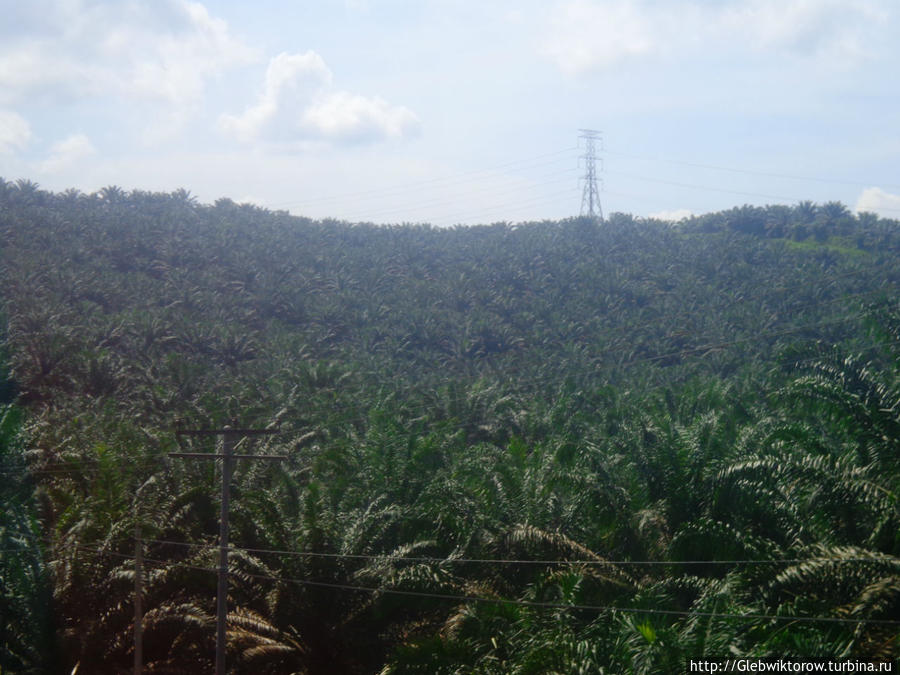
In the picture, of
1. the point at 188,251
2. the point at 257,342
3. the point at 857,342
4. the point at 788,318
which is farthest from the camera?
the point at 188,251

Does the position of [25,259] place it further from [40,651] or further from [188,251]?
[40,651]

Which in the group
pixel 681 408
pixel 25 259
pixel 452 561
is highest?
pixel 25 259

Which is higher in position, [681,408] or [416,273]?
[416,273]

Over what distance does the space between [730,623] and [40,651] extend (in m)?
10.9

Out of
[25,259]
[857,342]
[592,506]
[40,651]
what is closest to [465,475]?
[592,506]

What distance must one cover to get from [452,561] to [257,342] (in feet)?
114

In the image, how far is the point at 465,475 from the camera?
17812 millimetres

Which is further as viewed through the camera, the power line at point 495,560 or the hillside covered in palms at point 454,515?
the power line at point 495,560

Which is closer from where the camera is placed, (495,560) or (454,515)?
(495,560)

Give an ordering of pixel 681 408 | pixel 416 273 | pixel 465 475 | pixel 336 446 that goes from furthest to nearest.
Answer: pixel 416 273 → pixel 681 408 → pixel 336 446 → pixel 465 475

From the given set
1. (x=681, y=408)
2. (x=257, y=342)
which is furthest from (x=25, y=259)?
(x=681, y=408)

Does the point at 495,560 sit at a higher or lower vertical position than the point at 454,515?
lower

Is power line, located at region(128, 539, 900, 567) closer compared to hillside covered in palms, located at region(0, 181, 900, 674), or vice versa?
hillside covered in palms, located at region(0, 181, 900, 674)

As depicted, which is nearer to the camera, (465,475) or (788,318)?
(465,475)
